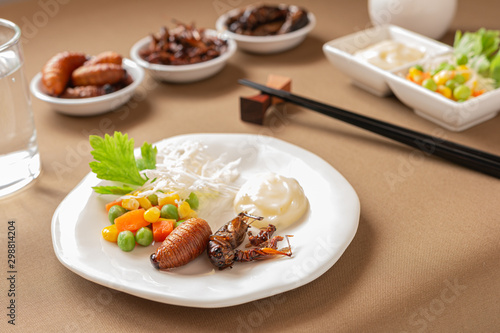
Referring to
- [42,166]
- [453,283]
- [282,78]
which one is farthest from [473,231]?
[42,166]

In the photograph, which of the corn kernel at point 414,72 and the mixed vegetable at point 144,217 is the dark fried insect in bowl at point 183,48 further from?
the mixed vegetable at point 144,217

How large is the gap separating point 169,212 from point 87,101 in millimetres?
675

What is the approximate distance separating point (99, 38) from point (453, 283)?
1.88 metres

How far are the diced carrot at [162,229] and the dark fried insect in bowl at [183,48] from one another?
927mm

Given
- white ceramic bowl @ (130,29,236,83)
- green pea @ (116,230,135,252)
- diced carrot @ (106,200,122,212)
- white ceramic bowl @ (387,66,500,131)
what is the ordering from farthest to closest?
white ceramic bowl @ (130,29,236,83) < white ceramic bowl @ (387,66,500,131) < diced carrot @ (106,200,122,212) < green pea @ (116,230,135,252)

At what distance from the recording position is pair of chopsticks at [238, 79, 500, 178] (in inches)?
57.4

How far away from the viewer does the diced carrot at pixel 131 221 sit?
3.96 ft

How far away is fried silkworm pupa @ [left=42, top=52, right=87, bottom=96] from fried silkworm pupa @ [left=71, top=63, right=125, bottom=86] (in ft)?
0.11

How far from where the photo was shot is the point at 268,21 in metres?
2.25

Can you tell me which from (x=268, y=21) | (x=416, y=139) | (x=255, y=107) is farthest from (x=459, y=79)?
(x=268, y=21)

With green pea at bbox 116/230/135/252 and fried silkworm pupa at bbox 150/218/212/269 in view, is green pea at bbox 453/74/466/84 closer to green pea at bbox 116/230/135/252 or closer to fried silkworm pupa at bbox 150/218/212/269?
fried silkworm pupa at bbox 150/218/212/269

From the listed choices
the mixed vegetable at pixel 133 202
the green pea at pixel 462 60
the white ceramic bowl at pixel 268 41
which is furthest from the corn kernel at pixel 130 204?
the green pea at pixel 462 60

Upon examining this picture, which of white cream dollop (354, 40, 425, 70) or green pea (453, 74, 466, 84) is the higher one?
green pea (453, 74, 466, 84)

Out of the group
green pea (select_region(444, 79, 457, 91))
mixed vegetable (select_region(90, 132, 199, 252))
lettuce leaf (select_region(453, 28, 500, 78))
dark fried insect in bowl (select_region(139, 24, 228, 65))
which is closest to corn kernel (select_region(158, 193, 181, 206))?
mixed vegetable (select_region(90, 132, 199, 252))
